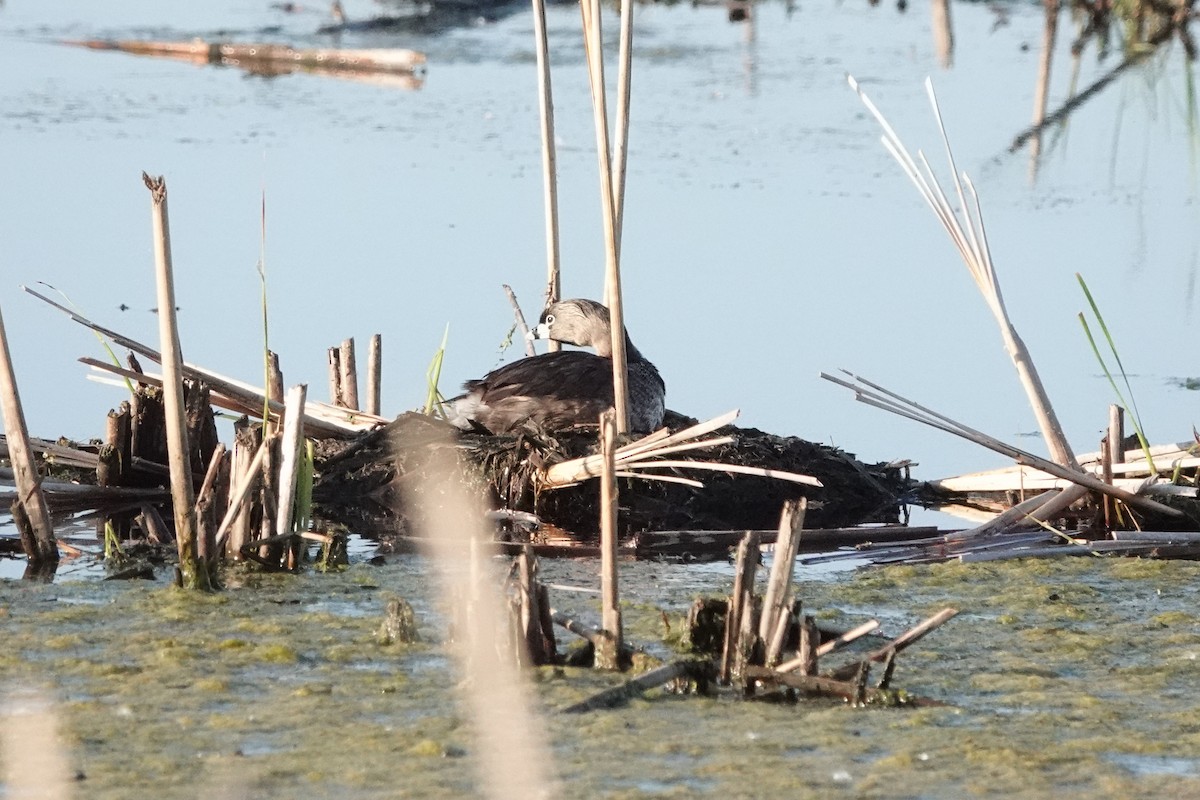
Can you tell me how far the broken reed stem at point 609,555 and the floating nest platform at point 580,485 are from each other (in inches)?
77.4

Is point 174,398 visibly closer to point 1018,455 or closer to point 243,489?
point 243,489

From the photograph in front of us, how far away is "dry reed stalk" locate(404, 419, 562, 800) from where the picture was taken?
346 centimetres

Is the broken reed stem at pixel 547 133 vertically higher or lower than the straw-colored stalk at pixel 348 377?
higher

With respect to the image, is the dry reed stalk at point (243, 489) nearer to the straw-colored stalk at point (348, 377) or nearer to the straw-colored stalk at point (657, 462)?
the straw-colored stalk at point (657, 462)

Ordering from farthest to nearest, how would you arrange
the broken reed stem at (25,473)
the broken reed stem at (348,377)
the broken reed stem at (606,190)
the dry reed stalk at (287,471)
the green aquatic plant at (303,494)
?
the broken reed stem at (348,377)
the broken reed stem at (606,190)
the green aquatic plant at (303,494)
the dry reed stalk at (287,471)
the broken reed stem at (25,473)

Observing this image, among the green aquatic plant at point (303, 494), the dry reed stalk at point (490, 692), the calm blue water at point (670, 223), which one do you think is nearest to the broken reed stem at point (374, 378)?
the calm blue water at point (670, 223)

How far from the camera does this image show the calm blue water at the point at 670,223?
8.28 meters

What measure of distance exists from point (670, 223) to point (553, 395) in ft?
14.1

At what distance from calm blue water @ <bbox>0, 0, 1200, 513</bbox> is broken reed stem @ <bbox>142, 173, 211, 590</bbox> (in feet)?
8.58

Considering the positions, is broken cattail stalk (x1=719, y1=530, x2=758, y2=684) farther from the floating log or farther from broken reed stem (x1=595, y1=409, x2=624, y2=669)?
the floating log

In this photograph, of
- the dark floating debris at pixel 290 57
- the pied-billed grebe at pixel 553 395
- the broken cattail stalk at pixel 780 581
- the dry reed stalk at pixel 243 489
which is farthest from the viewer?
the dark floating debris at pixel 290 57

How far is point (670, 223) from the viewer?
10953 mm

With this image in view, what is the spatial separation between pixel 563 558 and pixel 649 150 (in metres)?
7.41

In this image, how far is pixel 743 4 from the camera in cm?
1984
